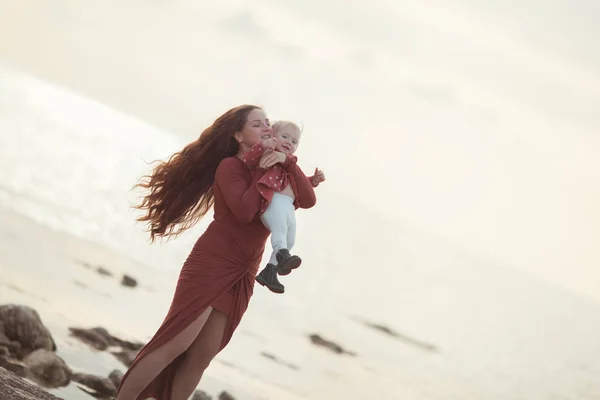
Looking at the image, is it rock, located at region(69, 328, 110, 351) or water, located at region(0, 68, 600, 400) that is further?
water, located at region(0, 68, 600, 400)

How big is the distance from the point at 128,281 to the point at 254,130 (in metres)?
13.7

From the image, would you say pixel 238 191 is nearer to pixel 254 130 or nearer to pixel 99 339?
pixel 254 130

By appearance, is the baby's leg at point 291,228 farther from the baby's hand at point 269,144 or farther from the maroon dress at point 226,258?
the baby's hand at point 269,144

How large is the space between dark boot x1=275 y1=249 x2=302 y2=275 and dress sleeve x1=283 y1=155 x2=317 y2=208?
38 centimetres

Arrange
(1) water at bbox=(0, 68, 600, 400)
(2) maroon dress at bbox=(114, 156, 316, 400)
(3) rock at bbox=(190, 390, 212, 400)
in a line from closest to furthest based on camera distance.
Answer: (2) maroon dress at bbox=(114, 156, 316, 400) → (3) rock at bbox=(190, 390, 212, 400) → (1) water at bbox=(0, 68, 600, 400)

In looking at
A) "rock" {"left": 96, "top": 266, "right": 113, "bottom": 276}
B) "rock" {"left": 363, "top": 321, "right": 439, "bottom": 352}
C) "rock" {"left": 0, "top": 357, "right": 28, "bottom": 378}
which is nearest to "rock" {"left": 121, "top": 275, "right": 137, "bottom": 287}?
"rock" {"left": 96, "top": 266, "right": 113, "bottom": 276}

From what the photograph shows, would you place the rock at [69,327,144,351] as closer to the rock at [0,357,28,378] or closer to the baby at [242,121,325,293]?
the rock at [0,357,28,378]

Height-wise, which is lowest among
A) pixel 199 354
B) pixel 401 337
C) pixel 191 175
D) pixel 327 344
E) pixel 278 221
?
pixel 199 354

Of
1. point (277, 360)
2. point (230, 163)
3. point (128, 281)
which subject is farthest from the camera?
point (128, 281)

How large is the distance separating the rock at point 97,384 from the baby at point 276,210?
5.06 meters

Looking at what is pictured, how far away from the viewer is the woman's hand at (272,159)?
7246mm

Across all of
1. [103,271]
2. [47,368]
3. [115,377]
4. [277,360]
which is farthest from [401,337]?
[47,368]

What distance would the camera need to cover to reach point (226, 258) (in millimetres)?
7402

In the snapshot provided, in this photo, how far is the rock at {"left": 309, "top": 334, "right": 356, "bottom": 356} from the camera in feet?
77.3
